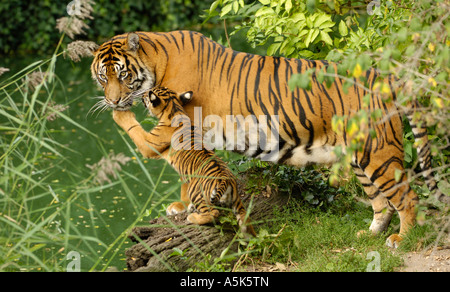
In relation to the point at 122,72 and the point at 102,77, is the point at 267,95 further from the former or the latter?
the point at 102,77

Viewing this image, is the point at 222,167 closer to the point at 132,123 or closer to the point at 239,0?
the point at 132,123

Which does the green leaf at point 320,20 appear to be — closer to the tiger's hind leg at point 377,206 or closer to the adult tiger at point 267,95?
the adult tiger at point 267,95

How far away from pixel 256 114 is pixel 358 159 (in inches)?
31.9

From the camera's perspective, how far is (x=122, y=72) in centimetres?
497

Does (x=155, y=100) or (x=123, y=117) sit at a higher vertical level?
(x=155, y=100)

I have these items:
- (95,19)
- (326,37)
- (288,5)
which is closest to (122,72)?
(288,5)

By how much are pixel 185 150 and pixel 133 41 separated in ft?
2.93

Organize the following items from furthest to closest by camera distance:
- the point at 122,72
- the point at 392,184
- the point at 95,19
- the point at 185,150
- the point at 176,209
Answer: the point at 95,19, the point at 176,209, the point at 122,72, the point at 185,150, the point at 392,184

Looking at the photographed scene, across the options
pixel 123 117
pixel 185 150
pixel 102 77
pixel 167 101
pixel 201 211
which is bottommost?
pixel 201 211

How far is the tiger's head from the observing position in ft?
16.3

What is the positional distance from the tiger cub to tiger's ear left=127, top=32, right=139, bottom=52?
34cm

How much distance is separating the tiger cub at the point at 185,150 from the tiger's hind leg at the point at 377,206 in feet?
3.11

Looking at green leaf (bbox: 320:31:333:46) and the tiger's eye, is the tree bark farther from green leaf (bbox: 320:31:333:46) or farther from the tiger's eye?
green leaf (bbox: 320:31:333:46)
